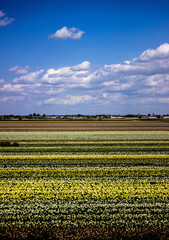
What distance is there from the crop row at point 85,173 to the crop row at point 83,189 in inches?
48.8

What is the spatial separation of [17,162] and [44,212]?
10279mm

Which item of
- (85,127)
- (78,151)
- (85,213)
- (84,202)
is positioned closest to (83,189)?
(84,202)

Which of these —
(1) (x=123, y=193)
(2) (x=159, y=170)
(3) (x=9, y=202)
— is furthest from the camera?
(2) (x=159, y=170)

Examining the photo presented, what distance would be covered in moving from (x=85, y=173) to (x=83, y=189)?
11.1ft

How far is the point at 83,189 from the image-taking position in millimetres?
11156

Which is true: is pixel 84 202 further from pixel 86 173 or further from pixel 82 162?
pixel 82 162

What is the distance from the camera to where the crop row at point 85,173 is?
13.8 metres

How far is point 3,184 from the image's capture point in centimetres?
1208

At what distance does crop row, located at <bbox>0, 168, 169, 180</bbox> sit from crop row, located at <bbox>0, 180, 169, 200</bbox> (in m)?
1.24

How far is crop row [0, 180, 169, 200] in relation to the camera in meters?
10.2

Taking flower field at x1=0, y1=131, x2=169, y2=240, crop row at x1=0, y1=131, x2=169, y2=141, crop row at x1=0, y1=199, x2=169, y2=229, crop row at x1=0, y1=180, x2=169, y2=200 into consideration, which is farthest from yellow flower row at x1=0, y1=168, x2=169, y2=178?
crop row at x1=0, y1=131, x2=169, y2=141

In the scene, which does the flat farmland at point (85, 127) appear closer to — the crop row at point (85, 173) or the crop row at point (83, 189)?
the crop row at point (85, 173)

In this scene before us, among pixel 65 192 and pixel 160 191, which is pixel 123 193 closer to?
pixel 160 191

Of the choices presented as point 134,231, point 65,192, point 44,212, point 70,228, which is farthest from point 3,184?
point 134,231
